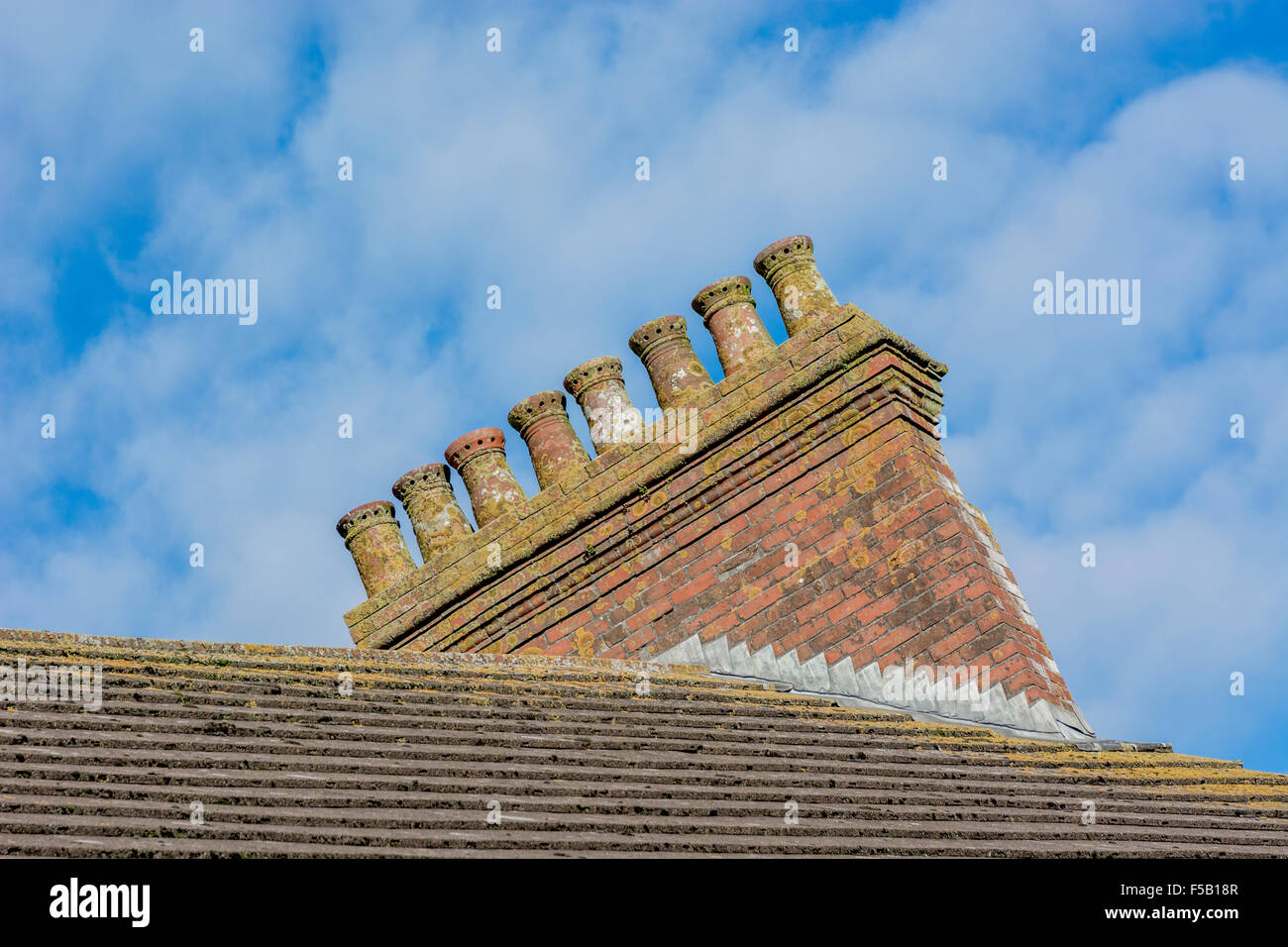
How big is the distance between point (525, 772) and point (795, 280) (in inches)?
188

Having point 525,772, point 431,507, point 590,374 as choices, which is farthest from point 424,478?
point 525,772

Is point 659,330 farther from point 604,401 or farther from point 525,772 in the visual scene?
point 525,772

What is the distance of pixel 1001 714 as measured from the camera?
6.47 meters

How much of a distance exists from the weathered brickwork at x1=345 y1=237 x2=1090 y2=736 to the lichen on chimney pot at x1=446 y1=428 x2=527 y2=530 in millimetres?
21

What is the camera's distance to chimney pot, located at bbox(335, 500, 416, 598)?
8.38 meters

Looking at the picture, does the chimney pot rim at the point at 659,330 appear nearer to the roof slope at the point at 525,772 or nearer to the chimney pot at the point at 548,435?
the chimney pot at the point at 548,435

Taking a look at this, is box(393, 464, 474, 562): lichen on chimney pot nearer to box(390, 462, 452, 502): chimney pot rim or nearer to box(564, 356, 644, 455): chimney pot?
box(390, 462, 452, 502): chimney pot rim

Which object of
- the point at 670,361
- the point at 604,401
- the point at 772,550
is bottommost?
the point at 772,550

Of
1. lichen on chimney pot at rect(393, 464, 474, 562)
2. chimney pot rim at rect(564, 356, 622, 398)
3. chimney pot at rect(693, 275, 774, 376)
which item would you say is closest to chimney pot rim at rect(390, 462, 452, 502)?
lichen on chimney pot at rect(393, 464, 474, 562)

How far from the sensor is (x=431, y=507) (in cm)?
844
